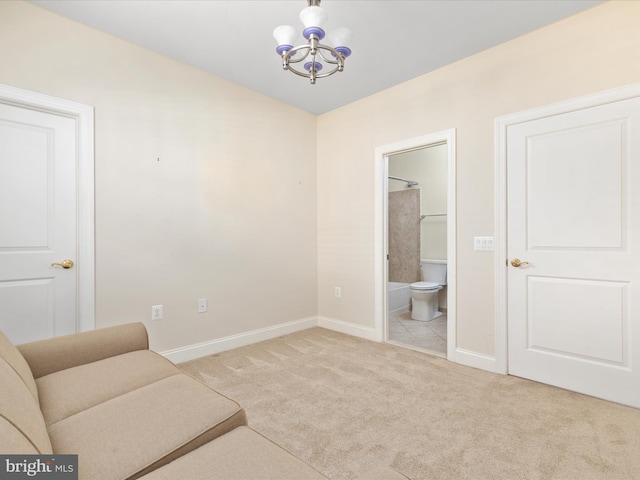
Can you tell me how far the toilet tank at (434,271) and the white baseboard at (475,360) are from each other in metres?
1.99

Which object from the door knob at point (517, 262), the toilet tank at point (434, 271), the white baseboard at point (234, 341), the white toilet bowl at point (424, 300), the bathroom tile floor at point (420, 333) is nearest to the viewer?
the door knob at point (517, 262)

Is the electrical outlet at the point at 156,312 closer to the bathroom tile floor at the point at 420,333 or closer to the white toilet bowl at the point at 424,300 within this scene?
the bathroom tile floor at the point at 420,333

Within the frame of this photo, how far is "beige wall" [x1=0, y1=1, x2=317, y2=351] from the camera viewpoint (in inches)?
92.4

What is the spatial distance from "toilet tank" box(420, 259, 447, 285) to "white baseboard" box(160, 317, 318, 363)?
189 cm

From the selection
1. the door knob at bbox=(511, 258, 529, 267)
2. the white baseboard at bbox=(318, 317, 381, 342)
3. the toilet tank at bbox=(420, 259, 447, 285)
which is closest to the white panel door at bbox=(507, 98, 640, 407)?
the door knob at bbox=(511, 258, 529, 267)

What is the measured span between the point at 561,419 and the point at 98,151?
→ 3.59 m

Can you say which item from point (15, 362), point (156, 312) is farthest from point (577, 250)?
point (156, 312)

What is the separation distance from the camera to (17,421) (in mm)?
806

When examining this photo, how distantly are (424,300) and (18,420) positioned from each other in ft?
13.5

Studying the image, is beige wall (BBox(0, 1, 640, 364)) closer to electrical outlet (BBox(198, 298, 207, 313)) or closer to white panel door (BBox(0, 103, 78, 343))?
electrical outlet (BBox(198, 298, 207, 313))

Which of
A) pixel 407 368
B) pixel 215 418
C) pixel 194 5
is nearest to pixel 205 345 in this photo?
pixel 407 368

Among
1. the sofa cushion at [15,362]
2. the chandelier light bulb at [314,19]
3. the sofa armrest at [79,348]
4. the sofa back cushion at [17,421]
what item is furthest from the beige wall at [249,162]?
the chandelier light bulb at [314,19]

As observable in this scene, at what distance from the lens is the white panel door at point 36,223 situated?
2.13 metres

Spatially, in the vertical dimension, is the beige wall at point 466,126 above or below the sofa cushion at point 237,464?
above
